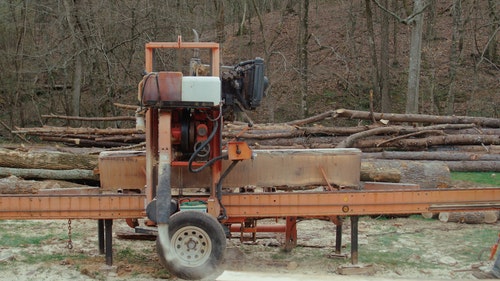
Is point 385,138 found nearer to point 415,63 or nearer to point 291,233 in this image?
point 415,63

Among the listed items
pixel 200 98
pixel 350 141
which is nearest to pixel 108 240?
pixel 200 98

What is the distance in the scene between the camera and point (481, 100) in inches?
998

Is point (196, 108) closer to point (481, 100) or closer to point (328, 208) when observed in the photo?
point (328, 208)

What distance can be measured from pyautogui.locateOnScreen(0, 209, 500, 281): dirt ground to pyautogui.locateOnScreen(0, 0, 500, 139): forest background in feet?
34.8

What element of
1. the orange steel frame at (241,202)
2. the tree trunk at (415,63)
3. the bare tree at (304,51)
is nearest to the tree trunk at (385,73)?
the bare tree at (304,51)

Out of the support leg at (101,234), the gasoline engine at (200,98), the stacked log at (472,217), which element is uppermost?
the gasoline engine at (200,98)

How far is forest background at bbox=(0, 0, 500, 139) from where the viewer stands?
21141 millimetres

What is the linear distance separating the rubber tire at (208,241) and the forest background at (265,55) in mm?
13325

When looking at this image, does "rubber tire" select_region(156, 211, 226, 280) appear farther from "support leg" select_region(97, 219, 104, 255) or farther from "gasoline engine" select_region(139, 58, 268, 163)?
"support leg" select_region(97, 219, 104, 255)

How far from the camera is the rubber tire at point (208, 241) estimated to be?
6191mm

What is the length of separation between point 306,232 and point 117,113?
16.1m

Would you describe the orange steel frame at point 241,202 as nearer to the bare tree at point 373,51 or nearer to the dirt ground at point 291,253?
the dirt ground at point 291,253

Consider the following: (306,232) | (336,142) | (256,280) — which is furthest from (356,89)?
(256,280)

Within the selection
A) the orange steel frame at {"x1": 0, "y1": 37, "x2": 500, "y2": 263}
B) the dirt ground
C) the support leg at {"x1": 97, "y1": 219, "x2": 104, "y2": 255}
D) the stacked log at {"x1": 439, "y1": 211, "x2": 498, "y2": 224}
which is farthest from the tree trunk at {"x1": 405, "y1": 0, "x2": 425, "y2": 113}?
the support leg at {"x1": 97, "y1": 219, "x2": 104, "y2": 255}
